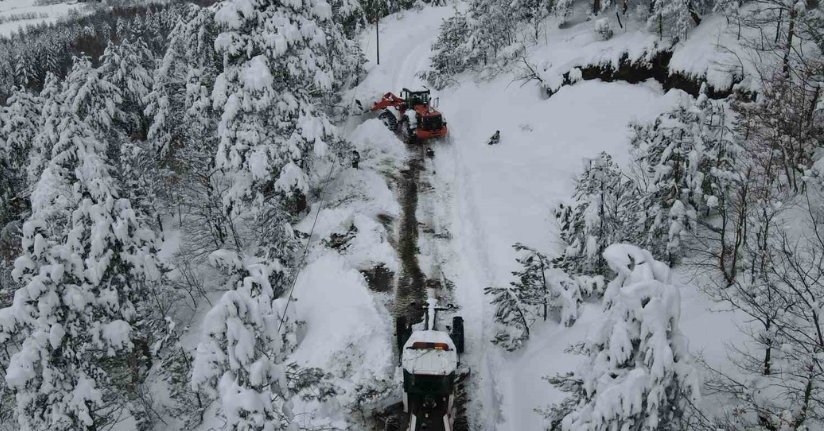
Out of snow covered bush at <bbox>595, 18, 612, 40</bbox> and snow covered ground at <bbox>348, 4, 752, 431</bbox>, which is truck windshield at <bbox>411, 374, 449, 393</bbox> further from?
snow covered bush at <bbox>595, 18, 612, 40</bbox>

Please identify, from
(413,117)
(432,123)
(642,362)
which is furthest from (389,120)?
(642,362)

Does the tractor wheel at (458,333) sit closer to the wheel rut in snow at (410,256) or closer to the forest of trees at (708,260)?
the forest of trees at (708,260)

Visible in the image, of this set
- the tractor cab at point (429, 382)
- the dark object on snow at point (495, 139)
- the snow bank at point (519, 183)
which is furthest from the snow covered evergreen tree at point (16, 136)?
the tractor cab at point (429, 382)

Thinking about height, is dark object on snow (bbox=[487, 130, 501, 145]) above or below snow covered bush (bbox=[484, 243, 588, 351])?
above

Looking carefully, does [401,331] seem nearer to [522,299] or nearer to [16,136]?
[522,299]

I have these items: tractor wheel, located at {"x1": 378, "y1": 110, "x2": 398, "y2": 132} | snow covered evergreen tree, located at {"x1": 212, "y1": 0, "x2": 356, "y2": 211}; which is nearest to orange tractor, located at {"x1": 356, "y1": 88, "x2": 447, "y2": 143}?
tractor wheel, located at {"x1": 378, "y1": 110, "x2": 398, "y2": 132}

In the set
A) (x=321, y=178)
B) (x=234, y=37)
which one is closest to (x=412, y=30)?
(x=321, y=178)

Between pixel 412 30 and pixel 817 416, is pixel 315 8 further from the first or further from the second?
pixel 412 30
